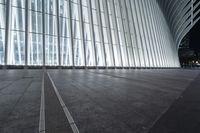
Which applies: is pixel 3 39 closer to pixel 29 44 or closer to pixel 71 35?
pixel 29 44

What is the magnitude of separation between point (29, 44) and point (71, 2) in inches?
279

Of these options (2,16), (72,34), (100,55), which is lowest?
(100,55)

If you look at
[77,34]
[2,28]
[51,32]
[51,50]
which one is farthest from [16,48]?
[77,34]

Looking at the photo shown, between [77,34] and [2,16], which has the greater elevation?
[2,16]

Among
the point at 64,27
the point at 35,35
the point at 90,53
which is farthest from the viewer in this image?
the point at 90,53

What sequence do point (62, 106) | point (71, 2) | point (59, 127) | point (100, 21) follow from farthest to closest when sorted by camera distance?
point (100, 21) → point (71, 2) → point (62, 106) → point (59, 127)

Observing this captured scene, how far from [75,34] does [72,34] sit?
1219mm

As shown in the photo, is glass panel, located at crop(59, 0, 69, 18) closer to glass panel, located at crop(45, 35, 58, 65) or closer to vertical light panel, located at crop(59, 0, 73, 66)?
vertical light panel, located at crop(59, 0, 73, 66)

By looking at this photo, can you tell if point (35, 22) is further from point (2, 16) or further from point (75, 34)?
point (75, 34)

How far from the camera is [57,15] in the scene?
16.5 metres

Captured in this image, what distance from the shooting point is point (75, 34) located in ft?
59.2

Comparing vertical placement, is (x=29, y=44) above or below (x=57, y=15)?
below

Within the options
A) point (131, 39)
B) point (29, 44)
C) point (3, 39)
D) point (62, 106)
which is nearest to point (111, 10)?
point (131, 39)

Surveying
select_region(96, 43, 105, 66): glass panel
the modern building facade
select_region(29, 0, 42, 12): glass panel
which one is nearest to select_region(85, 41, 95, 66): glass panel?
the modern building facade
